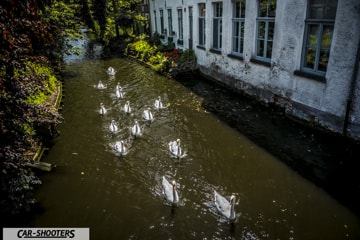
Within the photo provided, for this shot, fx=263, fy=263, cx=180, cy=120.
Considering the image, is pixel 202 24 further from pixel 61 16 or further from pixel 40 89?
pixel 40 89

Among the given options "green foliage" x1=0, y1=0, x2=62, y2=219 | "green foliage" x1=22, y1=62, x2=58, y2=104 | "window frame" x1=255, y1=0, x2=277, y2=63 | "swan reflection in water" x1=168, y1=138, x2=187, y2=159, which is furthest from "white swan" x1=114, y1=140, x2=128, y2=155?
"window frame" x1=255, y1=0, x2=277, y2=63

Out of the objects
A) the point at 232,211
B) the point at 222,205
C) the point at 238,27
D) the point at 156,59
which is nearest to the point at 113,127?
the point at 222,205

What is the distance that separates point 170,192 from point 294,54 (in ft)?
19.6

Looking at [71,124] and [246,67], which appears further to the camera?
[246,67]

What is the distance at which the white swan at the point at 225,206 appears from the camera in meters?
5.03

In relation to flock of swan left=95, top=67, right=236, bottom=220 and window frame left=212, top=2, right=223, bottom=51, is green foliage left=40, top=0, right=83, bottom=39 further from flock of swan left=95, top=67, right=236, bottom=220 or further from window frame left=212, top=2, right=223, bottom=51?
window frame left=212, top=2, right=223, bottom=51

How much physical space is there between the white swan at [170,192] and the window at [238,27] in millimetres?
7627

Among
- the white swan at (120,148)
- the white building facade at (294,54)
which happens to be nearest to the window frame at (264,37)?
the white building facade at (294,54)

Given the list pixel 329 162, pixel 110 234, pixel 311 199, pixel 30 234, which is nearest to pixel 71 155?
pixel 30 234

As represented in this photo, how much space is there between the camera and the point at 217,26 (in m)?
12.8

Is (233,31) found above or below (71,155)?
above

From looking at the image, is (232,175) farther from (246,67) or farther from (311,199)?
(246,67)

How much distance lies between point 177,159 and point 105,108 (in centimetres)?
499

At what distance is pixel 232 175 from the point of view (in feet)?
20.9
